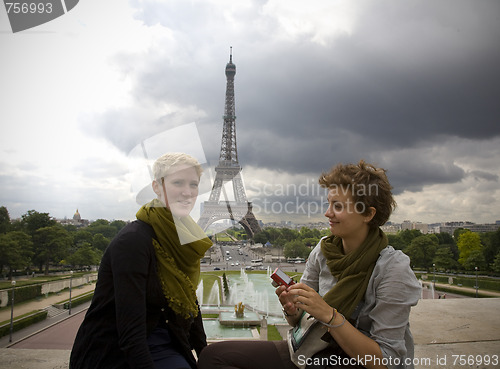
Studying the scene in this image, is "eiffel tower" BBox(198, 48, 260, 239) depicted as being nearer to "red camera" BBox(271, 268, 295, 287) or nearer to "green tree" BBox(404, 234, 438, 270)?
"green tree" BBox(404, 234, 438, 270)

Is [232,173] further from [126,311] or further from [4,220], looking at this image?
[126,311]

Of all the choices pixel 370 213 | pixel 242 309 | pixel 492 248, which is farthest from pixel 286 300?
pixel 492 248

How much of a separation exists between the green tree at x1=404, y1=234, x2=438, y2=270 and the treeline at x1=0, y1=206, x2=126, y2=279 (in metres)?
28.1

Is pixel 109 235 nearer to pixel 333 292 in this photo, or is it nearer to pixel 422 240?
Answer: pixel 422 240

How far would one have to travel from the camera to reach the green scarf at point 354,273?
1720 mm

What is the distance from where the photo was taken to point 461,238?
35.1 meters

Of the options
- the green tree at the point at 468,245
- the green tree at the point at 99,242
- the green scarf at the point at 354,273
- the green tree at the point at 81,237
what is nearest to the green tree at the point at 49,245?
the green tree at the point at 99,242

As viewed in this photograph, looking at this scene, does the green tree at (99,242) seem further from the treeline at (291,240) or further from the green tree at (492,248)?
the green tree at (492,248)

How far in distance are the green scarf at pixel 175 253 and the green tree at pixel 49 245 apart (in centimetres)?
2867

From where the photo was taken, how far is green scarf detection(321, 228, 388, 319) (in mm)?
1720

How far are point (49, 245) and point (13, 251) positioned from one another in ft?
19.8

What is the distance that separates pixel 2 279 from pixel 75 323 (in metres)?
8.56

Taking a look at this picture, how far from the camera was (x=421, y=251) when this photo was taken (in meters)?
32.5

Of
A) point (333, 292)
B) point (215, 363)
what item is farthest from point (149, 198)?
point (333, 292)
